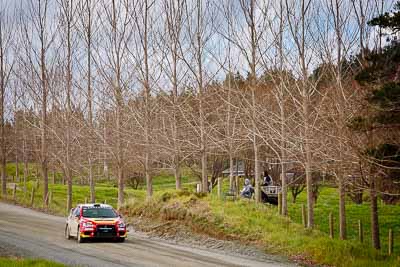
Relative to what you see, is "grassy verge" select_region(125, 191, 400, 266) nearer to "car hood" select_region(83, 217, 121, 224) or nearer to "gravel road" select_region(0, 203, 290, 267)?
"gravel road" select_region(0, 203, 290, 267)

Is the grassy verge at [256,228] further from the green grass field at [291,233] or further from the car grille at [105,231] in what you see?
the car grille at [105,231]

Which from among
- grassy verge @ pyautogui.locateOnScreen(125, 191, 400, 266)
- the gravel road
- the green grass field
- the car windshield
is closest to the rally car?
the car windshield

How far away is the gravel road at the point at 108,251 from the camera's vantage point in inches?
655

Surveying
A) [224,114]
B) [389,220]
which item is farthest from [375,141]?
[389,220]

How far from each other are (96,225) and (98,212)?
0.94 metres

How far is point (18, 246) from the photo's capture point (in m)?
19.8

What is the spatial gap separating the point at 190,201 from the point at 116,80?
8.19 m

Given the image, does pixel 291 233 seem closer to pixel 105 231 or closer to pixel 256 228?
pixel 256 228

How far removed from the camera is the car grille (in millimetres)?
21641

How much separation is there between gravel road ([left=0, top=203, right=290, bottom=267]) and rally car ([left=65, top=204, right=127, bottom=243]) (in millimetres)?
339

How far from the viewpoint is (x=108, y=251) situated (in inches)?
749

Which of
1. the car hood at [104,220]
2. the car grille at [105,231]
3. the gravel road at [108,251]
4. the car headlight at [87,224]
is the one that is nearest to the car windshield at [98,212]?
the car hood at [104,220]

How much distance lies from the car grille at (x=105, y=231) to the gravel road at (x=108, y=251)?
0.35 metres

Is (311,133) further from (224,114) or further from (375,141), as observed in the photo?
(224,114)
